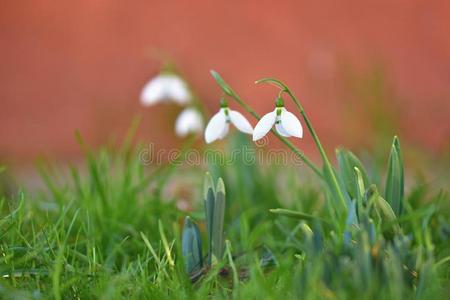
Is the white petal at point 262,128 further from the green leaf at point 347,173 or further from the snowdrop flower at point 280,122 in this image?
the green leaf at point 347,173

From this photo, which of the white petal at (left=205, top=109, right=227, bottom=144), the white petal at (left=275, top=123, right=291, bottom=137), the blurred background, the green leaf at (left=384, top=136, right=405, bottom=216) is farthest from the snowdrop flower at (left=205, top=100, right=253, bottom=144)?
the blurred background

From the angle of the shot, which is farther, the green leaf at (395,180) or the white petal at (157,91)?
the white petal at (157,91)

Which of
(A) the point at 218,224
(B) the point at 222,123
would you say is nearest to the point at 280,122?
(B) the point at 222,123

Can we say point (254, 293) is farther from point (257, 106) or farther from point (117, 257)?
point (257, 106)

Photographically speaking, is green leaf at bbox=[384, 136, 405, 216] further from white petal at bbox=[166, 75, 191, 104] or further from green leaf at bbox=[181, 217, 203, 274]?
white petal at bbox=[166, 75, 191, 104]

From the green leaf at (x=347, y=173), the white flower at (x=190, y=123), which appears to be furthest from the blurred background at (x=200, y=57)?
the green leaf at (x=347, y=173)

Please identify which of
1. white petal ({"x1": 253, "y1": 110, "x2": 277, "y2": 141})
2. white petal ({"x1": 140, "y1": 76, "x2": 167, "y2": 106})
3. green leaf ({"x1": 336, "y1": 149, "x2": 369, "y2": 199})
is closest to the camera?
white petal ({"x1": 253, "y1": 110, "x2": 277, "y2": 141})
